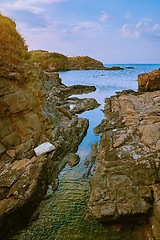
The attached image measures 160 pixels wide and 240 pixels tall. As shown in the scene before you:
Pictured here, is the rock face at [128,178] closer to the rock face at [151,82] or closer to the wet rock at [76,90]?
the rock face at [151,82]

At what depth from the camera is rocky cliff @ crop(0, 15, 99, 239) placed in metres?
4.91

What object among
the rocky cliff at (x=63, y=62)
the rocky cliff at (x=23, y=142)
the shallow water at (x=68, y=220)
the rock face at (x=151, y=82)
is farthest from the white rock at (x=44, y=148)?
the rocky cliff at (x=63, y=62)

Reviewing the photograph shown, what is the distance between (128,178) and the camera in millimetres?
5406

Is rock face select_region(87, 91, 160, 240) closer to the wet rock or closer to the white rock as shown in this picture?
the white rock

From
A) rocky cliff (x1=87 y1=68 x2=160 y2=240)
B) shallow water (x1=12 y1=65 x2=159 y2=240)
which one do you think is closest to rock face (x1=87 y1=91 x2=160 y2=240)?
rocky cliff (x1=87 y1=68 x2=160 y2=240)

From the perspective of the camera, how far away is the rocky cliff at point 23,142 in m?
4.91

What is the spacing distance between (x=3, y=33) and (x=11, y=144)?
5.39 m

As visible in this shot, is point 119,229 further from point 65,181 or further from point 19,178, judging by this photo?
point 19,178

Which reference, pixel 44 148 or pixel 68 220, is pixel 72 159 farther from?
pixel 68 220

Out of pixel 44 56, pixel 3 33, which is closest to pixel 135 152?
pixel 3 33

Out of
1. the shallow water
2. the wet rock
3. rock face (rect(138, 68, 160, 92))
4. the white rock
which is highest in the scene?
rock face (rect(138, 68, 160, 92))

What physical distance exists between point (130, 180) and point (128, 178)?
10cm

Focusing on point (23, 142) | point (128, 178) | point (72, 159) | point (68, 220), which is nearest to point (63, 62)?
point (72, 159)

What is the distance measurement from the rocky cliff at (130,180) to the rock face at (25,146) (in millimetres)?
2082
